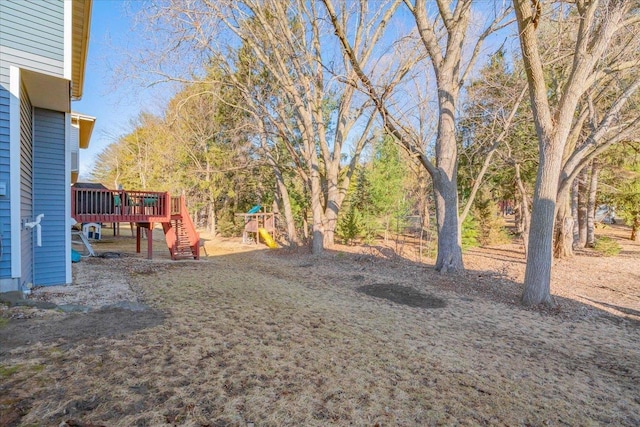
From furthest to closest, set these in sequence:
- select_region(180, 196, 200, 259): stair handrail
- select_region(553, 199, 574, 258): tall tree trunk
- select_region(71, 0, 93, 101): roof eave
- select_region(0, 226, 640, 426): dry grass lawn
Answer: select_region(553, 199, 574, 258): tall tree trunk, select_region(180, 196, 200, 259): stair handrail, select_region(71, 0, 93, 101): roof eave, select_region(0, 226, 640, 426): dry grass lawn

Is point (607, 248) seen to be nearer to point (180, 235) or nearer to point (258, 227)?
point (258, 227)

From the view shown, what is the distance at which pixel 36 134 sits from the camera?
20.1 ft

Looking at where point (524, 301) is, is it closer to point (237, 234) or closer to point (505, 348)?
point (505, 348)

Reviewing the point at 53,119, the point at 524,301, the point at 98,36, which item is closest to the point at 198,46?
the point at 98,36

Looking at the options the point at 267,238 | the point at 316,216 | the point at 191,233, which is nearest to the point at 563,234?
the point at 316,216

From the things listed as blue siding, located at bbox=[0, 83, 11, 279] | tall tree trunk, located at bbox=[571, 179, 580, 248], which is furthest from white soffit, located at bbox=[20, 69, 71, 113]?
tall tree trunk, located at bbox=[571, 179, 580, 248]

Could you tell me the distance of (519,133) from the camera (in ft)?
41.5

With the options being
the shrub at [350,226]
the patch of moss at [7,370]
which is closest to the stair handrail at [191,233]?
the shrub at [350,226]

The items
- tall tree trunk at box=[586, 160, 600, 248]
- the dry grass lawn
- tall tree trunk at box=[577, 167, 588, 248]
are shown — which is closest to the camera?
the dry grass lawn

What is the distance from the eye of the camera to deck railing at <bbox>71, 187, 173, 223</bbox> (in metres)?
9.33

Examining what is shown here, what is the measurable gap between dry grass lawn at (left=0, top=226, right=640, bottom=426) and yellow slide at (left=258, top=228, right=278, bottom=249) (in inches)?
385

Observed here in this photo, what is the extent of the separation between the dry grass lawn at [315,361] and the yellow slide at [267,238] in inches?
385

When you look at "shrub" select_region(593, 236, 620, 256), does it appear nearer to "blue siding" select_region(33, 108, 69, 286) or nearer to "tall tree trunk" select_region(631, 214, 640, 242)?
"tall tree trunk" select_region(631, 214, 640, 242)

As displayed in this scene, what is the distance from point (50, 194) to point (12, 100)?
196 cm
